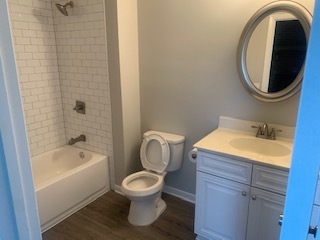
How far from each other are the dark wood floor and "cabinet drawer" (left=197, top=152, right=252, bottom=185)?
730 millimetres

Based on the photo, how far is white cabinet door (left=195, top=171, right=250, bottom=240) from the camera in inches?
67.8

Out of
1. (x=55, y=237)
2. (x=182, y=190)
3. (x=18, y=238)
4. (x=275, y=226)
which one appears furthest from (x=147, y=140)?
(x=18, y=238)

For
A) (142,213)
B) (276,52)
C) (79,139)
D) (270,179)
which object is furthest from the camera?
(79,139)

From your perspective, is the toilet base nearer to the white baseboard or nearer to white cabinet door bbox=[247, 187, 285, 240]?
the white baseboard

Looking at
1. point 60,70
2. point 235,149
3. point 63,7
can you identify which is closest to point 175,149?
point 235,149

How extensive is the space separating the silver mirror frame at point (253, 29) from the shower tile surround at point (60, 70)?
134cm

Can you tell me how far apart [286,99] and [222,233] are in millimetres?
1144

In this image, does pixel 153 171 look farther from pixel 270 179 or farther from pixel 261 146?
pixel 270 179

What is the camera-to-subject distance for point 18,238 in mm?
619

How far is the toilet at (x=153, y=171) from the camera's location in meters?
2.28

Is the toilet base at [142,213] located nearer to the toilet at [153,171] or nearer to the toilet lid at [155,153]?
the toilet at [153,171]

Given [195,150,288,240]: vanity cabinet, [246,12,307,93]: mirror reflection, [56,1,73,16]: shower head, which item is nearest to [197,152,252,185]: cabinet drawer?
[195,150,288,240]: vanity cabinet

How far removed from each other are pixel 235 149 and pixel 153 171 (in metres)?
1.02

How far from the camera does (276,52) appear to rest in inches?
74.1
